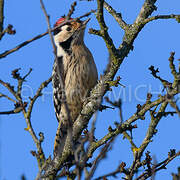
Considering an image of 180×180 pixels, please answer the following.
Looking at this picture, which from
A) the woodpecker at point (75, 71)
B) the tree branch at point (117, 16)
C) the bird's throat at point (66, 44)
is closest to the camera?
the tree branch at point (117, 16)

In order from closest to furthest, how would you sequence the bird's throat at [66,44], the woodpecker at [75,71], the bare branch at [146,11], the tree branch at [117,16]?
the bare branch at [146,11], the tree branch at [117,16], the woodpecker at [75,71], the bird's throat at [66,44]

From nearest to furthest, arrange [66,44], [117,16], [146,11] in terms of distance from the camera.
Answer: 1. [146,11]
2. [117,16]
3. [66,44]

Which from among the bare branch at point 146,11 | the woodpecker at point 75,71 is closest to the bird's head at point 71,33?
the woodpecker at point 75,71

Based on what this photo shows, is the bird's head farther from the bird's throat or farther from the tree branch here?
the tree branch

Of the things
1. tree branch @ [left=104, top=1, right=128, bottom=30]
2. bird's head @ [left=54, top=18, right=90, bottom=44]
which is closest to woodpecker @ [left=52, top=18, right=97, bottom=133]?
bird's head @ [left=54, top=18, right=90, bottom=44]

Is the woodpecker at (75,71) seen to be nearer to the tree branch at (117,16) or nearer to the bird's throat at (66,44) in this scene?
the bird's throat at (66,44)

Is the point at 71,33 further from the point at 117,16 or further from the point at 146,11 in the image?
the point at 146,11

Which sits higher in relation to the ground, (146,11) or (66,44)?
(66,44)

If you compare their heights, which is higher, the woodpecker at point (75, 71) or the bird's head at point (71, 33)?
the bird's head at point (71, 33)

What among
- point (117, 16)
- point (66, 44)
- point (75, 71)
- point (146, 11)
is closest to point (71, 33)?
point (66, 44)

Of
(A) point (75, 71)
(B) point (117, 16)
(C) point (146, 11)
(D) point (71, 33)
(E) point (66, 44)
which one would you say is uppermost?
(D) point (71, 33)

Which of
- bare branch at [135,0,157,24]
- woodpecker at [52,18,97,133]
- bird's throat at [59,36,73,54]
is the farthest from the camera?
bird's throat at [59,36,73,54]

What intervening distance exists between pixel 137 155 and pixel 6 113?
1907 millimetres

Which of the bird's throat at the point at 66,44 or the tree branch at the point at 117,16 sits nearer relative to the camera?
the tree branch at the point at 117,16
